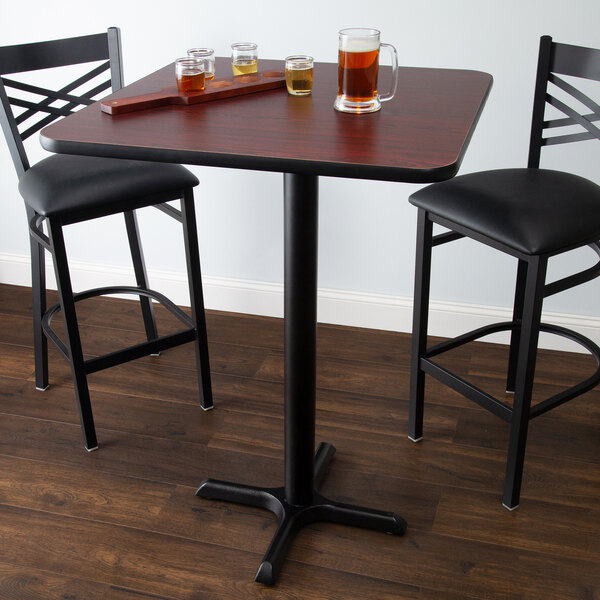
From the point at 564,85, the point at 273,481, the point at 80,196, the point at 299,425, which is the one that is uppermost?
the point at 564,85

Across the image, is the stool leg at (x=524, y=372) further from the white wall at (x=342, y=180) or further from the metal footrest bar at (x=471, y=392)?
the white wall at (x=342, y=180)

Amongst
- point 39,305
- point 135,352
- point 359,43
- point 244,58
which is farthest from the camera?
point 39,305

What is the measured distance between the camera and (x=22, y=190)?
2.12 m

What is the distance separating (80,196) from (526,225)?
111 cm

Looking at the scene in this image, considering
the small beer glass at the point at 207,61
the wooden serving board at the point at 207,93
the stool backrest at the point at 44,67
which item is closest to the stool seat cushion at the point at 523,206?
the wooden serving board at the point at 207,93

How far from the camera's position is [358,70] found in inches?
63.2

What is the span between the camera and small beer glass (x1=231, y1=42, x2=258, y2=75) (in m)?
1.96

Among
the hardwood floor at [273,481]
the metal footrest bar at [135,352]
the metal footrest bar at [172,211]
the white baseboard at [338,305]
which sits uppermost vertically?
the metal footrest bar at [172,211]

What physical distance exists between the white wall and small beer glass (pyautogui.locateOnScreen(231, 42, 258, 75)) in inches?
24.2

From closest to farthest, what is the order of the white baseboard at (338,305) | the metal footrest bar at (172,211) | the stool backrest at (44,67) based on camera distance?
the stool backrest at (44,67), the metal footrest bar at (172,211), the white baseboard at (338,305)

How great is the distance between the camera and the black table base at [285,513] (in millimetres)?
1807

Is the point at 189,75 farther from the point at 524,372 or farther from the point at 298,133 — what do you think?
the point at 524,372

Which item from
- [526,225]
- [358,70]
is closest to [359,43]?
[358,70]

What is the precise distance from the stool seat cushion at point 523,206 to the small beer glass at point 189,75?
2.02ft
